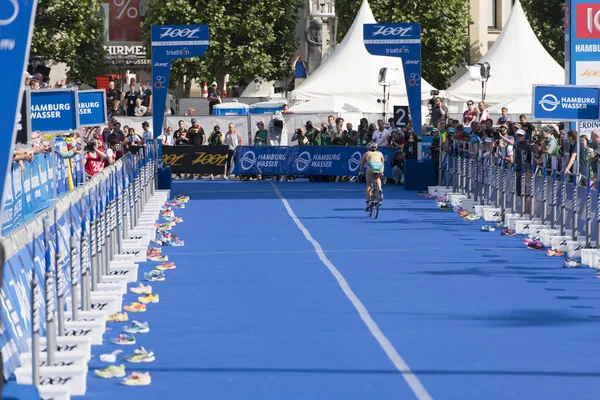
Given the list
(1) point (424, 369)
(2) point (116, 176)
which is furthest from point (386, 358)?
(2) point (116, 176)

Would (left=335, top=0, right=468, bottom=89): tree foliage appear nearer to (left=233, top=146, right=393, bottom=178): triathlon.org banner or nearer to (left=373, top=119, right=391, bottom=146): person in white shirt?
(left=233, top=146, right=393, bottom=178): triathlon.org banner

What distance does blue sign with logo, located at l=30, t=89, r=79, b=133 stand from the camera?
20.2 m

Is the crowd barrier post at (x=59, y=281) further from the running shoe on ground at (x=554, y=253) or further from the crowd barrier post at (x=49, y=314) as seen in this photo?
the running shoe on ground at (x=554, y=253)

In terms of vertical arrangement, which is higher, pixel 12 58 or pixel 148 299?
pixel 12 58

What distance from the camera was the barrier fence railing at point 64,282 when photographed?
1059 centimetres

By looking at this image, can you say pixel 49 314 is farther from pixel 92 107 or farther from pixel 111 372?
pixel 92 107

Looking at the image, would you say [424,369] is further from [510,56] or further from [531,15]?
[531,15]

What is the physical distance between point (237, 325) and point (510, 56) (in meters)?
37.2

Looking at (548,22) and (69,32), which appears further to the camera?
(548,22)

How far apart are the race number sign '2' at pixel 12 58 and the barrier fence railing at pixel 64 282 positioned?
2.48 metres

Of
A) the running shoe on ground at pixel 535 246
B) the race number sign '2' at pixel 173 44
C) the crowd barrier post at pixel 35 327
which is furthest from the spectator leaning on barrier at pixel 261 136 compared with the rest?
the crowd barrier post at pixel 35 327

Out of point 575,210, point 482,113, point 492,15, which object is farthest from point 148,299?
point 492,15

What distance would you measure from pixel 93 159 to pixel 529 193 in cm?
922

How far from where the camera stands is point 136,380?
1088 centimetres
